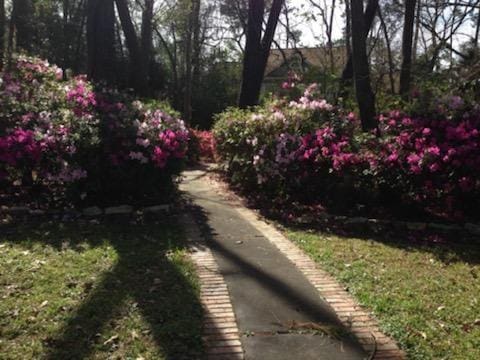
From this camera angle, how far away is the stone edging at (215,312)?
11.1 feet

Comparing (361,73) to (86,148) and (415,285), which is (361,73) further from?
(415,285)

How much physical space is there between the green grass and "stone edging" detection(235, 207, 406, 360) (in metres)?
0.08

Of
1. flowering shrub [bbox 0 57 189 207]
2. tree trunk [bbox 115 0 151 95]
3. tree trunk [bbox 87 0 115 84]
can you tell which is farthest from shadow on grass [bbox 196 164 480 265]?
tree trunk [bbox 115 0 151 95]

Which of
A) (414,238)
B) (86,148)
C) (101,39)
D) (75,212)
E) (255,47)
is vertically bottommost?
(414,238)

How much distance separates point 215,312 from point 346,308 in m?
1.08

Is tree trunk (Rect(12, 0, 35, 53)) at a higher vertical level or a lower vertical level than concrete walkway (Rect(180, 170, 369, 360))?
higher

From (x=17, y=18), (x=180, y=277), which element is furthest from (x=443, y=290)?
(x=17, y=18)

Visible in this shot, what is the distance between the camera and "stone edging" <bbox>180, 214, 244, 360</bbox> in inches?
133

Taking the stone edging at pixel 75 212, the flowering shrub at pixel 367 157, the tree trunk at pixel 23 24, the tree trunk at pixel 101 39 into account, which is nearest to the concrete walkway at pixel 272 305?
the stone edging at pixel 75 212

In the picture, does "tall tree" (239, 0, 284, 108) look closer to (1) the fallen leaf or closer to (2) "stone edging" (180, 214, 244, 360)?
(2) "stone edging" (180, 214, 244, 360)

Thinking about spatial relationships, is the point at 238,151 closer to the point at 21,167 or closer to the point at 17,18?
the point at 21,167

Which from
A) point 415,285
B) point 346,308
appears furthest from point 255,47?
point 346,308

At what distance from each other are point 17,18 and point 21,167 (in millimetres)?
18027

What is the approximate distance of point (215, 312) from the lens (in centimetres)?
396
